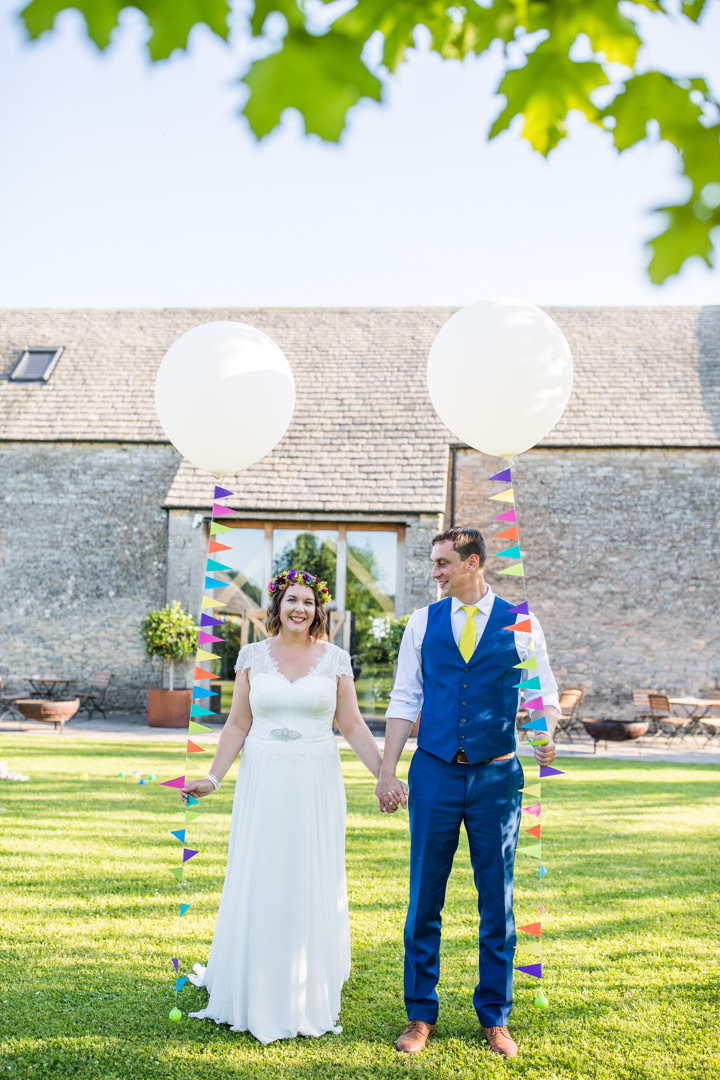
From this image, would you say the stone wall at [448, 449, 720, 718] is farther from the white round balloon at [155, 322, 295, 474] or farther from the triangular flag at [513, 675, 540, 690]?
the triangular flag at [513, 675, 540, 690]

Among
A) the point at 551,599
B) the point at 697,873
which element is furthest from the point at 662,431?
the point at 697,873

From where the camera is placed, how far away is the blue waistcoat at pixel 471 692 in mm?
3572

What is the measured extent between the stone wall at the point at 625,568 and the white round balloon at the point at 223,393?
1167 centimetres

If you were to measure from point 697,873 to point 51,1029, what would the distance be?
462 centimetres

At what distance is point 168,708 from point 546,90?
13851 mm

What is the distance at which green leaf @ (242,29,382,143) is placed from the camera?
1.50m

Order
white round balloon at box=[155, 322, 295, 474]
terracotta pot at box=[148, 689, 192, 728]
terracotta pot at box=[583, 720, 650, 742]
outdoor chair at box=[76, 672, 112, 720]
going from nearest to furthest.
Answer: white round balloon at box=[155, 322, 295, 474] < terracotta pot at box=[583, 720, 650, 742] < terracotta pot at box=[148, 689, 192, 728] < outdoor chair at box=[76, 672, 112, 720]

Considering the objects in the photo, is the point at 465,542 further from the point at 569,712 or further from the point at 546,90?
the point at 569,712

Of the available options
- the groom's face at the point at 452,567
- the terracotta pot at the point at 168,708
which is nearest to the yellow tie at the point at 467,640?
the groom's face at the point at 452,567

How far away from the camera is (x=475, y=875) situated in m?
3.60

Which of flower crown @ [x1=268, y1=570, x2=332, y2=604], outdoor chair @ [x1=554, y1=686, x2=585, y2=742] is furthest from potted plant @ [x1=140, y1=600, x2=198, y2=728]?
flower crown @ [x1=268, y1=570, x2=332, y2=604]

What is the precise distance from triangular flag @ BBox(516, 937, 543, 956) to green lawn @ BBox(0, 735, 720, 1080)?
0.13 meters

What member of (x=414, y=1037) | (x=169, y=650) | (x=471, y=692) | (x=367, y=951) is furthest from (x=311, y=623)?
(x=169, y=650)

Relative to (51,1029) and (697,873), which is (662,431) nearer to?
(697,873)
